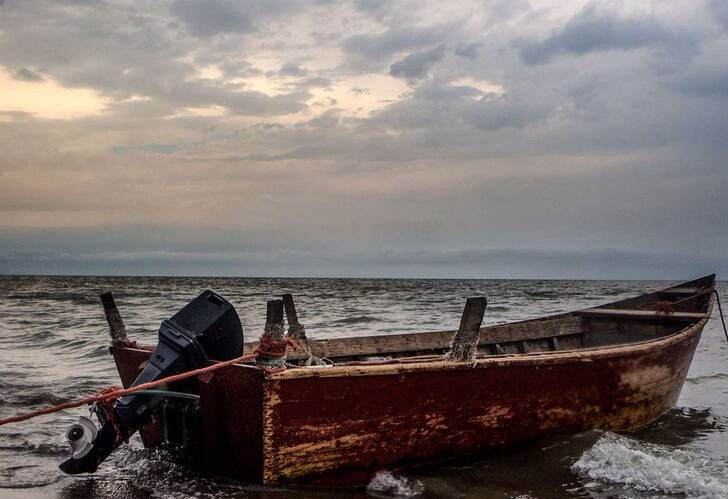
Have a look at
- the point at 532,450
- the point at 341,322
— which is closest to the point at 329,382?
the point at 532,450

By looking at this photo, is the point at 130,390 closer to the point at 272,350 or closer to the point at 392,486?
the point at 272,350

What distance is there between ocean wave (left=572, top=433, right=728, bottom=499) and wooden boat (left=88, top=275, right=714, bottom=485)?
1.14 feet

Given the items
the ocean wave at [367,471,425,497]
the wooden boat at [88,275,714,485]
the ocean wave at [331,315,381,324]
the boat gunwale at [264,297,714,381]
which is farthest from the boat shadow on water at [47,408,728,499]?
the ocean wave at [331,315,381,324]

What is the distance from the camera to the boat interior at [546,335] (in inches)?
273

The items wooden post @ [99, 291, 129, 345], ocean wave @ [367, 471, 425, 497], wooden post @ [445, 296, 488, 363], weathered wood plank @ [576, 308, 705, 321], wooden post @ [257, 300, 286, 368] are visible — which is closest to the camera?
wooden post @ [257, 300, 286, 368]

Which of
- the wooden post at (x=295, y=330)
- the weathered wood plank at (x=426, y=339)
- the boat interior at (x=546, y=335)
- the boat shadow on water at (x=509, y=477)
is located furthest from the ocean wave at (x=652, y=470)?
the wooden post at (x=295, y=330)

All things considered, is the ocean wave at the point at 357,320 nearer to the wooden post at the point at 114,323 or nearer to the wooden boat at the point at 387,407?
the wooden boat at the point at 387,407

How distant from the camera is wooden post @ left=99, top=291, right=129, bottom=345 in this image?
5.70m

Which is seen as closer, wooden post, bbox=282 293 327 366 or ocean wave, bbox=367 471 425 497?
ocean wave, bbox=367 471 425 497

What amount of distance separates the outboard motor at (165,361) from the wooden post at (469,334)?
1.72 m

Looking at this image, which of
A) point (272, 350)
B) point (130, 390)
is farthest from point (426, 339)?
point (130, 390)

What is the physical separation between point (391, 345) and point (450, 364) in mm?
2509

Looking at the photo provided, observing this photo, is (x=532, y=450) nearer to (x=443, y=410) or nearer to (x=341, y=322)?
(x=443, y=410)

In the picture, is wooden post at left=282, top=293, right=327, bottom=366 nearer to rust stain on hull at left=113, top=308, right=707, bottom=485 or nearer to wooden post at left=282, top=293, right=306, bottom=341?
wooden post at left=282, top=293, right=306, bottom=341
